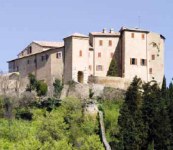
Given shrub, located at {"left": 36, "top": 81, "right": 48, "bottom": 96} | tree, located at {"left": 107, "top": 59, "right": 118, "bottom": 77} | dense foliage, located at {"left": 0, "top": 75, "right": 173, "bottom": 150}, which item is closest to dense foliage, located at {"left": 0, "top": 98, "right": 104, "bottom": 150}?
dense foliage, located at {"left": 0, "top": 75, "right": 173, "bottom": 150}

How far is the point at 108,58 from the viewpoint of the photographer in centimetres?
6981

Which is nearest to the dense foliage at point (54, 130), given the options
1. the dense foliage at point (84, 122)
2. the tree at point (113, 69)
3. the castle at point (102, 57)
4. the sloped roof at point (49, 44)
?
the dense foliage at point (84, 122)

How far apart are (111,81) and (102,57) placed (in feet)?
8.22

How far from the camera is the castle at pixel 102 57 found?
67875 millimetres

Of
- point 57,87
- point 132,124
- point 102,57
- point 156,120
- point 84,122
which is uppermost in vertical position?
point 102,57

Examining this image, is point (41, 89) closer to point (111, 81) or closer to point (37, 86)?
point (37, 86)

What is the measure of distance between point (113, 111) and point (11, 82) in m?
11.1

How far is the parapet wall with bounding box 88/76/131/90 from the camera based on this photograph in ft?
225

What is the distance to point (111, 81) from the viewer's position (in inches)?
2704

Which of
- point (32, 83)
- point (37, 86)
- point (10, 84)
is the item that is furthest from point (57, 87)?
point (10, 84)

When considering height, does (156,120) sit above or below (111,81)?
below

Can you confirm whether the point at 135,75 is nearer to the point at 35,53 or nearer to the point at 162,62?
the point at 162,62

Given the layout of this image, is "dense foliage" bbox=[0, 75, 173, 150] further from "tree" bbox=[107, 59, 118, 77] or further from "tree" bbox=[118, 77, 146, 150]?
"tree" bbox=[107, 59, 118, 77]

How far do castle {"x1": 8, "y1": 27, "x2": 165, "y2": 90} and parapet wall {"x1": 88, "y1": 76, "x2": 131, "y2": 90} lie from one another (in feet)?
1.31
